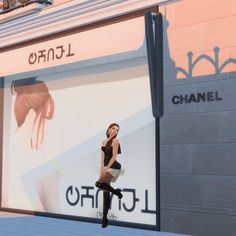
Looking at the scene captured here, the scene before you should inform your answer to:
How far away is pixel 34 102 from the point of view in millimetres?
11484

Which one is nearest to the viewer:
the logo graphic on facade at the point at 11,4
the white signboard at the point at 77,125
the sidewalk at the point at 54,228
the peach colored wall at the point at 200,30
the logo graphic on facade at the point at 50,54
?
the peach colored wall at the point at 200,30

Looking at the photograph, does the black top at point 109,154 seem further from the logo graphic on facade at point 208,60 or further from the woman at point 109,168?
the logo graphic on facade at point 208,60

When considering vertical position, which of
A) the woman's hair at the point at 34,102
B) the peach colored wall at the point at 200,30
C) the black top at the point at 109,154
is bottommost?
the black top at the point at 109,154

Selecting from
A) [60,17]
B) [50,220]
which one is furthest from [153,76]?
[50,220]

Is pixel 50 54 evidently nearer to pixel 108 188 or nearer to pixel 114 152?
pixel 114 152

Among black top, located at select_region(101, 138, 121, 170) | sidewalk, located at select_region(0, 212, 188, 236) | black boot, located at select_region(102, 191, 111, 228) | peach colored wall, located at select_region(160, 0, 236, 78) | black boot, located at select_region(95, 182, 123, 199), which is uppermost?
peach colored wall, located at select_region(160, 0, 236, 78)

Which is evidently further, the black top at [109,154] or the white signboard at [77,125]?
the black top at [109,154]

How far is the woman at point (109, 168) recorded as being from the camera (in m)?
9.16

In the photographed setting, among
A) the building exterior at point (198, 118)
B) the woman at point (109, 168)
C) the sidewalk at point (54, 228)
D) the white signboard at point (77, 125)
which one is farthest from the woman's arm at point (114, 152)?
the sidewalk at point (54, 228)

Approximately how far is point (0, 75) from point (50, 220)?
4.43 m

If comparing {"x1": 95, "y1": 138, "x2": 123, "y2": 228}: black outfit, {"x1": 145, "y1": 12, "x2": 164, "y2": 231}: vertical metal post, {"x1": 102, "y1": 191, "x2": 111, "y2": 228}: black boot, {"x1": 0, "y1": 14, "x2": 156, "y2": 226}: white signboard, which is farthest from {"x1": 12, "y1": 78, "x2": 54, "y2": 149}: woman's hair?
{"x1": 145, "y1": 12, "x2": 164, "y2": 231}: vertical metal post

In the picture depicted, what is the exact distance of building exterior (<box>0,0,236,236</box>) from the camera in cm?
777

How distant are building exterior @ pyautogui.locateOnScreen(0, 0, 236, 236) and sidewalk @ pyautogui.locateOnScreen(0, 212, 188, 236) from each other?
79 cm

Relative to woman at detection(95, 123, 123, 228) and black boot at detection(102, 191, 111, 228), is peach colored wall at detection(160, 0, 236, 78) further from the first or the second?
black boot at detection(102, 191, 111, 228)
